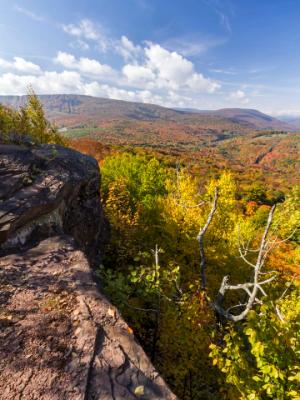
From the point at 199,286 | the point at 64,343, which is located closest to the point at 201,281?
the point at 199,286

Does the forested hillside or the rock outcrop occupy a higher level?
the rock outcrop

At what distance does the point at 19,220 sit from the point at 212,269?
50.7 ft

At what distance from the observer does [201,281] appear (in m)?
20.4

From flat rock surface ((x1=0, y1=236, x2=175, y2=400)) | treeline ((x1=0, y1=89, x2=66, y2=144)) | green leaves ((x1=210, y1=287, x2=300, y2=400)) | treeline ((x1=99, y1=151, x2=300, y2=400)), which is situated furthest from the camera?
treeline ((x1=0, y1=89, x2=66, y2=144))

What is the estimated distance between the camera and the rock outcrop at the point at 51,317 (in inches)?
218

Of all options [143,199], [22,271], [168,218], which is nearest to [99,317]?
[22,271]

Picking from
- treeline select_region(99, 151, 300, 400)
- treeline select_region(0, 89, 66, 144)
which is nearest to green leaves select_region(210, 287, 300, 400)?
treeline select_region(99, 151, 300, 400)

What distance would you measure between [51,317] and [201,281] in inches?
599

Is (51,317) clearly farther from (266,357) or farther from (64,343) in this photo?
(266,357)

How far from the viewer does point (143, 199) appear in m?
33.9

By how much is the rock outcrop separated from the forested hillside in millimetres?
1844

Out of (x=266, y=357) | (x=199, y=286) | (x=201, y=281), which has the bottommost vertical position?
(x=201, y=281)

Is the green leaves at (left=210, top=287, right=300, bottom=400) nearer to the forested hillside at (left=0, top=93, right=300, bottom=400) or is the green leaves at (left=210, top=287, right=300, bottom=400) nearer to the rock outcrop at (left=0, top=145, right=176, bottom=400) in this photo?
the forested hillside at (left=0, top=93, right=300, bottom=400)

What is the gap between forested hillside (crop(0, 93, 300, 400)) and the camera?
6898mm
